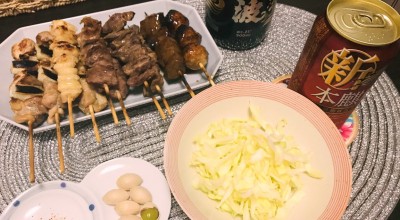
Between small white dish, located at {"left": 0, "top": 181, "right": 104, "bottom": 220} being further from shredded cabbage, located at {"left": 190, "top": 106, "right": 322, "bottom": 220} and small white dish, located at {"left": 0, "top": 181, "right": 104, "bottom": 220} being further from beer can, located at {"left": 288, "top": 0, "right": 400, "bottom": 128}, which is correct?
beer can, located at {"left": 288, "top": 0, "right": 400, "bottom": 128}

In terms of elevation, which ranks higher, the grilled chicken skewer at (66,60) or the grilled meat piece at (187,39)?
the grilled meat piece at (187,39)

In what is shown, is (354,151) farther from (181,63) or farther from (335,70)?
(181,63)

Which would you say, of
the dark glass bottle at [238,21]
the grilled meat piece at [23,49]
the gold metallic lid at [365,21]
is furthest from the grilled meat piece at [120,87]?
the gold metallic lid at [365,21]

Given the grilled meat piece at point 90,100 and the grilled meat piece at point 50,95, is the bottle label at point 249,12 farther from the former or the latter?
the grilled meat piece at point 50,95

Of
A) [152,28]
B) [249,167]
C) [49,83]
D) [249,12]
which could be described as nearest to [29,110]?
[49,83]

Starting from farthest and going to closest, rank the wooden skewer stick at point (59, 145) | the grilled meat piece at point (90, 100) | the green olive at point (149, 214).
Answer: the grilled meat piece at point (90, 100) → the wooden skewer stick at point (59, 145) → the green olive at point (149, 214)

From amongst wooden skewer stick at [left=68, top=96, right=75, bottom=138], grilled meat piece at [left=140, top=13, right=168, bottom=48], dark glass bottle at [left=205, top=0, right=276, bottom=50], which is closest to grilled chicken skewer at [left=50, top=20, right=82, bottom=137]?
wooden skewer stick at [left=68, top=96, right=75, bottom=138]
